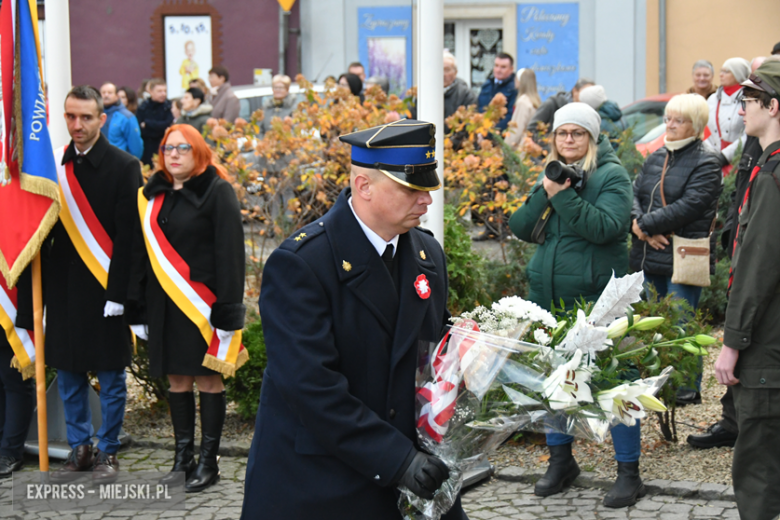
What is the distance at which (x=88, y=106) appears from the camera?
17.2ft

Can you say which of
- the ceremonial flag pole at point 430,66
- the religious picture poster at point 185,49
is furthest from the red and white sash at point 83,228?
the religious picture poster at point 185,49

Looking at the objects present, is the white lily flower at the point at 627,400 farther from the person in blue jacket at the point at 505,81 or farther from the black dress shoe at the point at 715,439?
the person in blue jacket at the point at 505,81

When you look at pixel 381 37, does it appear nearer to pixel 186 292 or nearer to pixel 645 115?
pixel 645 115

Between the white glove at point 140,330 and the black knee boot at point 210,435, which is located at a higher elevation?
the white glove at point 140,330

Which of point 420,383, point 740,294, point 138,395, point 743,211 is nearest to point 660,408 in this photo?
point 420,383

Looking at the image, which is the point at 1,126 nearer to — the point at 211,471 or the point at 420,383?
the point at 211,471

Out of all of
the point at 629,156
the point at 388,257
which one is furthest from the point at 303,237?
the point at 629,156

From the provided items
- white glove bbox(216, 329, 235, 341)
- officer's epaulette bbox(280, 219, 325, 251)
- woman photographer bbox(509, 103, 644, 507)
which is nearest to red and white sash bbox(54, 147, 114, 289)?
white glove bbox(216, 329, 235, 341)

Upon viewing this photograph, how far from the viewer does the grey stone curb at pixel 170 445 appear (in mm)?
5617

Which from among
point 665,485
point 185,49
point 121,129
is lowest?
point 665,485

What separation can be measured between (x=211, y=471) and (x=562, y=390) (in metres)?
3.13

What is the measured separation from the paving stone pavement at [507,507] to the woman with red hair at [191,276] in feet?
0.71

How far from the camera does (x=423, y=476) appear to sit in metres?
2.52

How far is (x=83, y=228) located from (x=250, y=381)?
4.73ft
